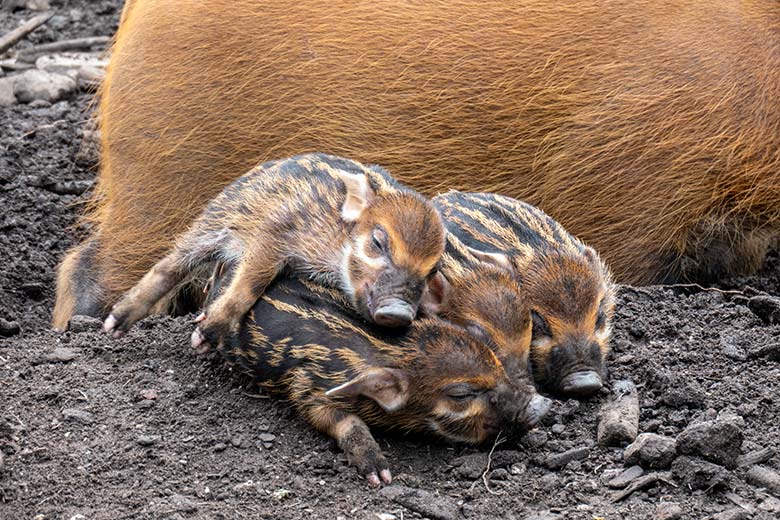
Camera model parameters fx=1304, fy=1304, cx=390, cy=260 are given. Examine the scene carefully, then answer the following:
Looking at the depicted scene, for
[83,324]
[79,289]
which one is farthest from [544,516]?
[79,289]

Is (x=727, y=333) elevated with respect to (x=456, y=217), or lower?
lower

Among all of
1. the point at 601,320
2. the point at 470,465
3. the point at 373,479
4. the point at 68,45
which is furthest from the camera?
the point at 68,45

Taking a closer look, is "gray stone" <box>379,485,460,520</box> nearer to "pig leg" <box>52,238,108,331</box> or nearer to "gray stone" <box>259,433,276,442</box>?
"gray stone" <box>259,433,276,442</box>

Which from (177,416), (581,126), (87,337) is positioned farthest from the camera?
(581,126)

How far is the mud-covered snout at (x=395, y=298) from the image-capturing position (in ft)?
11.3

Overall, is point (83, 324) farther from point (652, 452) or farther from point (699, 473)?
point (699, 473)

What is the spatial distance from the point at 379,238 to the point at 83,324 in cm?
135

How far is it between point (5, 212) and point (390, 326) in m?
2.92

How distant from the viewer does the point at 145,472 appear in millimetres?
3424

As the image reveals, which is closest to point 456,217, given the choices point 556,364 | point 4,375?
point 556,364

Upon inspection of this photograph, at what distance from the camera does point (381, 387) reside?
345 centimetres

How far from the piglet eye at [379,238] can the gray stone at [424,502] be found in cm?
71

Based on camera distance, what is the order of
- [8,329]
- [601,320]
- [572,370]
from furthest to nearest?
[8,329], [601,320], [572,370]

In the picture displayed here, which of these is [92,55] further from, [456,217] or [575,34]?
[456,217]
